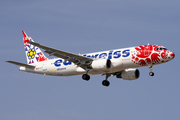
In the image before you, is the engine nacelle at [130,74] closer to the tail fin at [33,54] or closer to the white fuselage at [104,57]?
the white fuselage at [104,57]

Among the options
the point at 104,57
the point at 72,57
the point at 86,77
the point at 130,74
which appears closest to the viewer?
the point at 72,57

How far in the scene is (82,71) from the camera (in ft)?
164

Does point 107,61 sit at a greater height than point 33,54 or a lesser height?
lesser

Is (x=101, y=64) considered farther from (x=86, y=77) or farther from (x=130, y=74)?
(x=130, y=74)

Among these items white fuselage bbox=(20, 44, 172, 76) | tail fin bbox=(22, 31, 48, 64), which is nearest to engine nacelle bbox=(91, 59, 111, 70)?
white fuselage bbox=(20, 44, 172, 76)

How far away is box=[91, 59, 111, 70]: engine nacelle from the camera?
47034mm

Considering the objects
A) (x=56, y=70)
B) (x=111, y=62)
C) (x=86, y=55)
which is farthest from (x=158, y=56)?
(x=56, y=70)

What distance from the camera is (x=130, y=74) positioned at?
52.9 meters

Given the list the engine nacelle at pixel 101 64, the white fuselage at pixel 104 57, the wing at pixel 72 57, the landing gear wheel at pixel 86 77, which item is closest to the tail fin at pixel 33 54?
the white fuselage at pixel 104 57

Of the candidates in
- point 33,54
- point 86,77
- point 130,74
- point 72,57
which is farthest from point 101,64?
point 33,54

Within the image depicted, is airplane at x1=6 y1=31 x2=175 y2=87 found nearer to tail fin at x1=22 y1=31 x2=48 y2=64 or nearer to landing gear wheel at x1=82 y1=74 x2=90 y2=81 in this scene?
landing gear wheel at x1=82 y1=74 x2=90 y2=81

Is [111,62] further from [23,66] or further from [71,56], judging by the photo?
[23,66]

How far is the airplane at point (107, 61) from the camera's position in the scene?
1844 inches

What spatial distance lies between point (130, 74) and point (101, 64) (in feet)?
24.3
